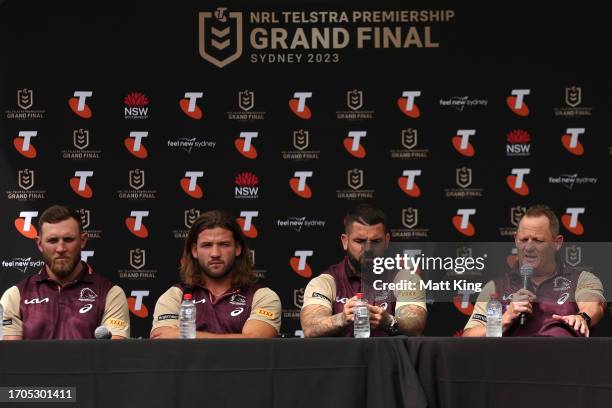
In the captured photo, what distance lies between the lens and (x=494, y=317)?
4.10 m

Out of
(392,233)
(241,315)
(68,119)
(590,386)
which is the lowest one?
(590,386)

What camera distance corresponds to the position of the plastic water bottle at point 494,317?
407 centimetres

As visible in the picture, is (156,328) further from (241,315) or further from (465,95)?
(465,95)

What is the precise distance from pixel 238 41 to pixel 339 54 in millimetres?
666

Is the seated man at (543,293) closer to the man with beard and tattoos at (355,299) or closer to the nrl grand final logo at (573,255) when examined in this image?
the nrl grand final logo at (573,255)

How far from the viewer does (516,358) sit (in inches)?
Answer: 143

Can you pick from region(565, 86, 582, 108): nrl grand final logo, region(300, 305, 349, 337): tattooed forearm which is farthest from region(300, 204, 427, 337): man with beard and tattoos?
region(565, 86, 582, 108): nrl grand final logo

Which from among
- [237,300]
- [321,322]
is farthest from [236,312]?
[321,322]

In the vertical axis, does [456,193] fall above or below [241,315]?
above

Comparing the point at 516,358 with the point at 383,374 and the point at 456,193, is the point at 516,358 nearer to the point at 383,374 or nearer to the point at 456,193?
the point at 383,374

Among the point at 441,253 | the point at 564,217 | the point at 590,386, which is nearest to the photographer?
the point at 590,386

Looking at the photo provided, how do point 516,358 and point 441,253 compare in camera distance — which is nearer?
point 516,358

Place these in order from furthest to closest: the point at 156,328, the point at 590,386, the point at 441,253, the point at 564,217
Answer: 1. the point at 564,217
2. the point at 156,328
3. the point at 441,253
4. the point at 590,386

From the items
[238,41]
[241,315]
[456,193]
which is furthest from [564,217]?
[241,315]
